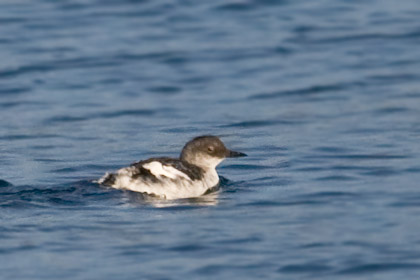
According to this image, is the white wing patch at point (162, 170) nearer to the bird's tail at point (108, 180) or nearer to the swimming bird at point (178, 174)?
the swimming bird at point (178, 174)

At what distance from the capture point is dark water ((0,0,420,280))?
11156 millimetres

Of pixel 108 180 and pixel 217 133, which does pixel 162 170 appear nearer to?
pixel 108 180

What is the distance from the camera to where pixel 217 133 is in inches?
671

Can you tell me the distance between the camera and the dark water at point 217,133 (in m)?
11.2

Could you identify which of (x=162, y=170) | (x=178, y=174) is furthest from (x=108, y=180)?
(x=178, y=174)

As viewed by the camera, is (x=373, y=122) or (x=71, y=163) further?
(x=373, y=122)

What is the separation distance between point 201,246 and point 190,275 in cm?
78

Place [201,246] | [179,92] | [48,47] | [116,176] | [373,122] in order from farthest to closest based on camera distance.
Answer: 1. [48,47]
2. [179,92]
3. [373,122]
4. [116,176]
5. [201,246]

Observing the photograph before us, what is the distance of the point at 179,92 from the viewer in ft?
63.1

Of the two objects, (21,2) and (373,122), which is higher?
(21,2)

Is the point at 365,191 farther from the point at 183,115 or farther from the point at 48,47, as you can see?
the point at 48,47

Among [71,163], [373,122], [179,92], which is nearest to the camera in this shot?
[71,163]

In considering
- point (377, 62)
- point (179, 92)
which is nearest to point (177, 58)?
point (179, 92)

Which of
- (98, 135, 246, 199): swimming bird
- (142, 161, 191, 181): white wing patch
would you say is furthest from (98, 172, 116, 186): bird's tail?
(142, 161, 191, 181): white wing patch
